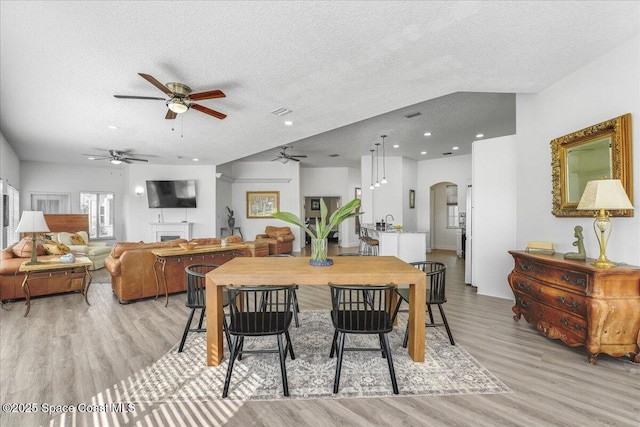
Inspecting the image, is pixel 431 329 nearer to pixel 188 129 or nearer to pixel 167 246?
pixel 167 246

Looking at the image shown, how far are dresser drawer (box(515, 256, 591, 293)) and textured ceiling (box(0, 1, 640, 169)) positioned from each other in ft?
6.94

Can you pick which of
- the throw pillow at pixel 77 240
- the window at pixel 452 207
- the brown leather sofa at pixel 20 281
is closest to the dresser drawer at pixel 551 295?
the brown leather sofa at pixel 20 281

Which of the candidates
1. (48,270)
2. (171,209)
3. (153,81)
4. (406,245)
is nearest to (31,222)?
(48,270)

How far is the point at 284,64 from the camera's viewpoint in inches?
115

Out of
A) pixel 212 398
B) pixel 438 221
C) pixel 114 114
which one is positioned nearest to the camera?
pixel 212 398

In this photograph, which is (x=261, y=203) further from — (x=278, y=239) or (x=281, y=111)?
(x=281, y=111)

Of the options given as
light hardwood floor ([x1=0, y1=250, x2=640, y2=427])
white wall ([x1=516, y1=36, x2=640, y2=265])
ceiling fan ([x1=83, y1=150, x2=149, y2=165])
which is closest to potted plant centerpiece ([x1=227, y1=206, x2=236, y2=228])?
ceiling fan ([x1=83, y1=150, x2=149, y2=165])

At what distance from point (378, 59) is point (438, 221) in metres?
8.78

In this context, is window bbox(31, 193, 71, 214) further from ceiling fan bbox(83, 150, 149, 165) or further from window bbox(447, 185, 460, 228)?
window bbox(447, 185, 460, 228)

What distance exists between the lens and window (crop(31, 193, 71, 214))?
28.3 feet

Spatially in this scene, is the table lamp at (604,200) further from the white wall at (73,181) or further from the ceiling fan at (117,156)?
the white wall at (73,181)

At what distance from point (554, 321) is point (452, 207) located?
802 cm

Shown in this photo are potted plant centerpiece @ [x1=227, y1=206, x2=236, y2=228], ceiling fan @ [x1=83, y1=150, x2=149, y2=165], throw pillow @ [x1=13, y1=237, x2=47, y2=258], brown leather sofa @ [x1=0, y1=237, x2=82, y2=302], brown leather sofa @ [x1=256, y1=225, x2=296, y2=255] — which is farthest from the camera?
potted plant centerpiece @ [x1=227, y1=206, x2=236, y2=228]

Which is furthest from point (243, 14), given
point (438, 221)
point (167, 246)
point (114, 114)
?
point (438, 221)
